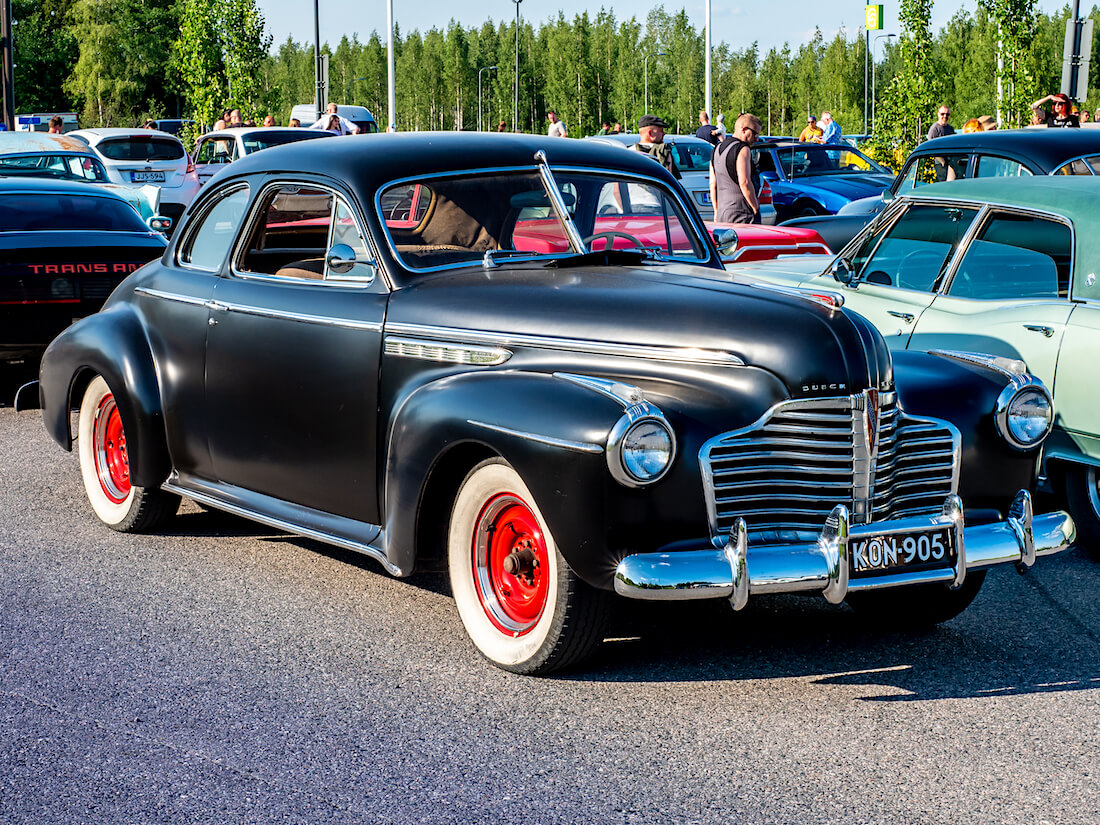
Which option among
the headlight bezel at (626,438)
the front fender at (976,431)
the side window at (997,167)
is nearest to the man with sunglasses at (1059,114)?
the side window at (997,167)

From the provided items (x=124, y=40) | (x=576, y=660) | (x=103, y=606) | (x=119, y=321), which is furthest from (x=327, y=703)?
(x=124, y=40)

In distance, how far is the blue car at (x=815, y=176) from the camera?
70.5 feet

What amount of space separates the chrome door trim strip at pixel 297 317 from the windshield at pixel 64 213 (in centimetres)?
502

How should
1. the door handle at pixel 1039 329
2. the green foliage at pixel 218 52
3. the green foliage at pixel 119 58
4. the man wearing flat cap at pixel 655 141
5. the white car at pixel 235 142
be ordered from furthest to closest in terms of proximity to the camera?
1. the green foliage at pixel 119 58
2. the green foliage at pixel 218 52
3. the white car at pixel 235 142
4. the man wearing flat cap at pixel 655 141
5. the door handle at pixel 1039 329

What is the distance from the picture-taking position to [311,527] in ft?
18.6

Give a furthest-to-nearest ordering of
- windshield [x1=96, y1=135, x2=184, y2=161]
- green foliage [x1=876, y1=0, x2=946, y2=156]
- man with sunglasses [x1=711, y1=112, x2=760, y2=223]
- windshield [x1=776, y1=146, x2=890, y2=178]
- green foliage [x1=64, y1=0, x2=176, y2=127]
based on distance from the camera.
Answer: green foliage [x1=64, y1=0, x2=176, y2=127] → green foliage [x1=876, y1=0, x2=946, y2=156] → windshield [x1=96, y1=135, x2=184, y2=161] → windshield [x1=776, y1=146, x2=890, y2=178] → man with sunglasses [x1=711, y1=112, x2=760, y2=223]

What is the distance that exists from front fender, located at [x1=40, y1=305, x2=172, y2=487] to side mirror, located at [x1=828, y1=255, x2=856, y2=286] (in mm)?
3525

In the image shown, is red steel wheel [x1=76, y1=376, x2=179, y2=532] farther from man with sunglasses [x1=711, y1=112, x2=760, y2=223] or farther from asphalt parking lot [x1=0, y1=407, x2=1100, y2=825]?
man with sunglasses [x1=711, y1=112, x2=760, y2=223]

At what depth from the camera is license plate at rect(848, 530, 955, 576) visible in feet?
14.9

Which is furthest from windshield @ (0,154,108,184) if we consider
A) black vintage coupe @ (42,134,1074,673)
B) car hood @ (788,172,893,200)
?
black vintage coupe @ (42,134,1074,673)

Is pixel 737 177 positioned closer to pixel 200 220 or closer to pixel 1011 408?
pixel 200 220

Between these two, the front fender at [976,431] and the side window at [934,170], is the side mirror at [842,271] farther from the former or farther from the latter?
the front fender at [976,431]

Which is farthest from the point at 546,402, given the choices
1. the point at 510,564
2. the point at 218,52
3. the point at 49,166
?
the point at 218,52

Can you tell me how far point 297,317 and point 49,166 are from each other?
→ 12967mm
